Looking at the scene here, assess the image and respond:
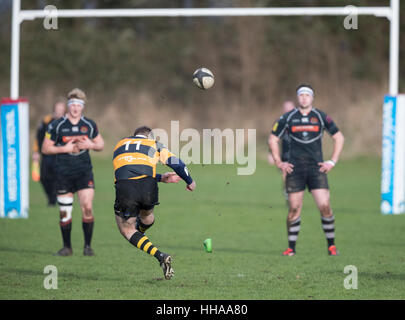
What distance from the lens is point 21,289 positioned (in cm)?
837

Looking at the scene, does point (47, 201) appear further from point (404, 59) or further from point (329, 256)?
point (404, 59)

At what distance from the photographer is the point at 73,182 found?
1088cm

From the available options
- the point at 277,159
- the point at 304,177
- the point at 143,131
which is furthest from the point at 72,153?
the point at 304,177

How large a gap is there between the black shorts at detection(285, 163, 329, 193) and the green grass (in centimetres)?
105

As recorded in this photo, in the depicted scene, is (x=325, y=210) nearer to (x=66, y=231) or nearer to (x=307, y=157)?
(x=307, y=157)

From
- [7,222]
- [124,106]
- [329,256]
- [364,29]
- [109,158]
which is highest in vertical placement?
[364,29]

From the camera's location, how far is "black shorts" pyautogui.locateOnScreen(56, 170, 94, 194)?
35.6ft

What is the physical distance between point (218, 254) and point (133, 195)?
9.54 ft

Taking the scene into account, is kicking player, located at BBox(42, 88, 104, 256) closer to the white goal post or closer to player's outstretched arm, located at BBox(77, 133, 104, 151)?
player's outstretched arm, located at BBox(77, 133, 104, 151)

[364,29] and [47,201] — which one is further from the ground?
[364,29]

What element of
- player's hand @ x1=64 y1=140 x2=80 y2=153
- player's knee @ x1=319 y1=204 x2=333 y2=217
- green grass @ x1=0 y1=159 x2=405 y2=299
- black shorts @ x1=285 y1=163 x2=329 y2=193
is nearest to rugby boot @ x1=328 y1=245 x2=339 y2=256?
green grass @ x1=0 y1=159 x2=405 y2=299
